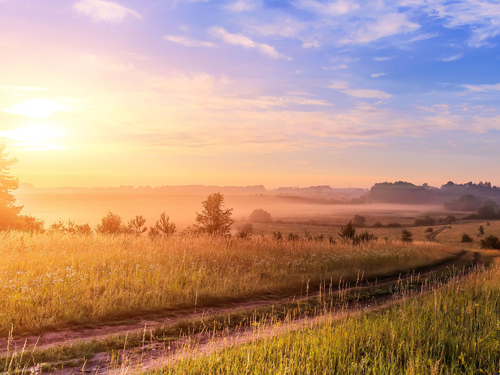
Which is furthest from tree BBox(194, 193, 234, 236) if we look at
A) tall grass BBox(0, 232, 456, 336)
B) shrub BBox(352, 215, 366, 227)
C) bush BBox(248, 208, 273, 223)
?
bush BBox(248, 208, 273, 223)

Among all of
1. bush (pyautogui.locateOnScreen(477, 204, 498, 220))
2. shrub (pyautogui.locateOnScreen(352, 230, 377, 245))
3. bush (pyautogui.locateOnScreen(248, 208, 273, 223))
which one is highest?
shrub (pyautogui.locateOnScreen(352, 230, 377, 245))

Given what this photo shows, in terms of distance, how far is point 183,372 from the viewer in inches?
197

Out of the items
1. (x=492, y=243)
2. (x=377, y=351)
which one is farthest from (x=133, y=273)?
(x=492, y=243)

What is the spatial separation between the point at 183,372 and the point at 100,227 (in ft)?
87.8

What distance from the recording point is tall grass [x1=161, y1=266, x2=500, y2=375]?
5355mm

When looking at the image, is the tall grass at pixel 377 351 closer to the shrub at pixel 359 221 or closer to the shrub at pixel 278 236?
the shrub at pixel 278 236

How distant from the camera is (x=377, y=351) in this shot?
613cm

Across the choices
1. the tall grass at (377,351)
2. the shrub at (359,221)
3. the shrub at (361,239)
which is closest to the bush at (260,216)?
the shrub at (359,221)

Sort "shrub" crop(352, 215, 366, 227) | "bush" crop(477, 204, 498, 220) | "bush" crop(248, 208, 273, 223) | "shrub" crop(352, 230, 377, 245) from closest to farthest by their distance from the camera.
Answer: "shrub" crop(352, 230, 377, 245), "shrub" crop(352, 215, 366, 227), "bush" crop(477, 204, 498, 220), "bush" crop(248, 208, 273, 223)

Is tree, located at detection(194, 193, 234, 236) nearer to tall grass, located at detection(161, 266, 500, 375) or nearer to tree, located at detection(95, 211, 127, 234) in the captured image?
tree, located at detection(95, 211, 127, 234)

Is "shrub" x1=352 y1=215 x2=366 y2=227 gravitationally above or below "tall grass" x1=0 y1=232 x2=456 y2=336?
below

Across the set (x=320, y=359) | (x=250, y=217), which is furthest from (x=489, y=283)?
(x=250, y=217)

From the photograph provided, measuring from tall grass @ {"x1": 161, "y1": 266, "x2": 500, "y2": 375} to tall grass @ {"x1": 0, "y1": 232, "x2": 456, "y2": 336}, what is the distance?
3.67 meters

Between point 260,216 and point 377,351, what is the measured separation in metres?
142
